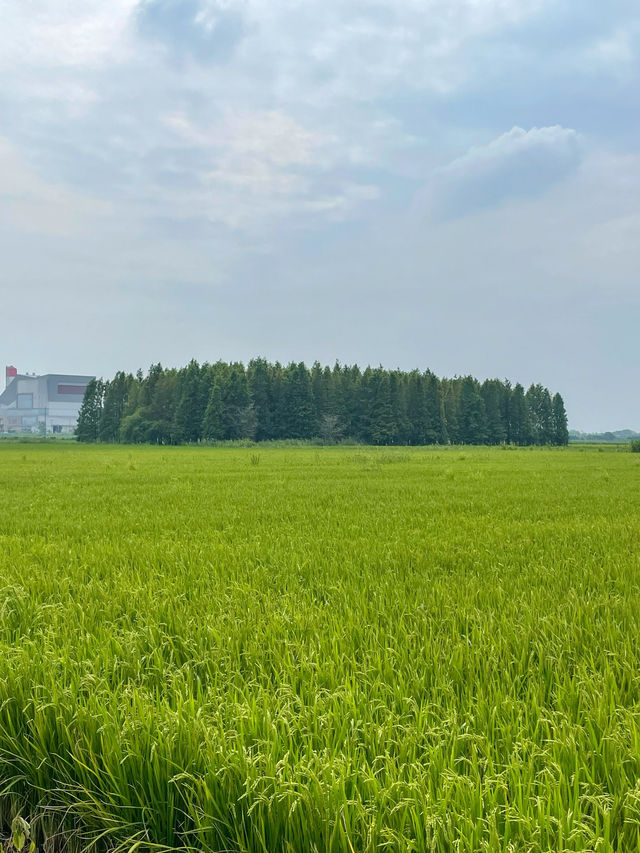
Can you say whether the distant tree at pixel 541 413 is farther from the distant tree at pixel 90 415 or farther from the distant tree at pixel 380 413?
the distant tree at pixel 90 415

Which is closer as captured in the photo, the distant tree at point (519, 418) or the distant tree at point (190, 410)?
the distant tree at point (190, 410)

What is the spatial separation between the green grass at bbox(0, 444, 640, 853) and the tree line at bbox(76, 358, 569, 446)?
7699 cm

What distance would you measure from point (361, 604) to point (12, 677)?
227 cm

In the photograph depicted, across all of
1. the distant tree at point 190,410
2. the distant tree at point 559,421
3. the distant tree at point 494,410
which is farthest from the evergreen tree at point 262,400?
the distant tree at point 559,421

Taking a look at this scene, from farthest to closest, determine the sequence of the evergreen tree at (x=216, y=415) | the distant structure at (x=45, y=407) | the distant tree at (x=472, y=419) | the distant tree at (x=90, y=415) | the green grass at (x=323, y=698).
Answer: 1. the distant structure at (x=45, y=407)
2. the distant tree at (x=90, y=415)
3. the distant tree at (x=472, y=419)
4. the evergreen tree at (x=216, y=415)
5. the green grass at (x=323, y=698)

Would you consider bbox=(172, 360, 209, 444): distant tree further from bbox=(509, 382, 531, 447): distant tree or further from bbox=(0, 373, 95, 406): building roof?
bbox=(0, 373, 95, 406): building roof

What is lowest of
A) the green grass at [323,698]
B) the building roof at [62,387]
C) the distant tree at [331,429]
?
the green grass at [323,698]

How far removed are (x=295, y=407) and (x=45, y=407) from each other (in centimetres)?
13753

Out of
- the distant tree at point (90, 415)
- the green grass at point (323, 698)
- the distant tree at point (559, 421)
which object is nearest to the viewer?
the green grass at point (323, 698)

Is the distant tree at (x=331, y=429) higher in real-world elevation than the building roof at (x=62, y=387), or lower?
lower

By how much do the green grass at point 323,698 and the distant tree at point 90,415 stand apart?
104 meters

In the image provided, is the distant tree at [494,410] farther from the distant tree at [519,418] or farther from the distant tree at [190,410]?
the distant tree at [190,410]

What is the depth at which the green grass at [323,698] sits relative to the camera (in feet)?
5.62

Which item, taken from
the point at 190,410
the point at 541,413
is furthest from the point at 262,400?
the point at 541,413
